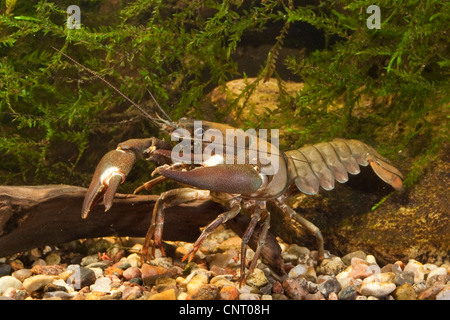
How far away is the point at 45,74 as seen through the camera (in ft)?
13.4

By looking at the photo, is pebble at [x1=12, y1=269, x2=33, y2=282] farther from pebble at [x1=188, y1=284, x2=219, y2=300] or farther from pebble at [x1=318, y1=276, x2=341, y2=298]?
pebble at [x1=318, y1=276, x2=341, y2=298]

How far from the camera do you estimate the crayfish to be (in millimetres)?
2990

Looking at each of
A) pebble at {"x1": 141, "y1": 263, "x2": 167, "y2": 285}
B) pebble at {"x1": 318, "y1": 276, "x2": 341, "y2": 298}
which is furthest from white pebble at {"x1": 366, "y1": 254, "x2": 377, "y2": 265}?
pebble at {"x1": 141, "y1": 263, "x2": 167, "y2": 285}

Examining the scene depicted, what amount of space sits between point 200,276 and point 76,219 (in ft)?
4.09

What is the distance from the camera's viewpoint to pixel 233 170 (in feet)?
9.77

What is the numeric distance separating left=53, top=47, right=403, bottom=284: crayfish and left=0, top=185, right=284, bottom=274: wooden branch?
0.20 m

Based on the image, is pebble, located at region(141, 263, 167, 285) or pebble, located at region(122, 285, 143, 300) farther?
pebble, located at region(141, 263, 167, 285)

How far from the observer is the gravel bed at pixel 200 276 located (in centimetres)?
287

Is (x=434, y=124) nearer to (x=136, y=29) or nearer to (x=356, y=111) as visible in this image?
(x=356, y=111)

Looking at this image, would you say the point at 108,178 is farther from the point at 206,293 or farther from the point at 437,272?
the point at 437,272

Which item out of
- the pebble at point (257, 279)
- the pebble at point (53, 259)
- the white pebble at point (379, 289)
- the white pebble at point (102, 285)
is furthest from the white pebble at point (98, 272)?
the white pebble at point (379, 289)

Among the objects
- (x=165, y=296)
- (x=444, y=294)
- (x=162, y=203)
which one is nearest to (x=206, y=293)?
(x=165, y=296)

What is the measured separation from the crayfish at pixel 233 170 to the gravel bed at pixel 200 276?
0.22 metres
